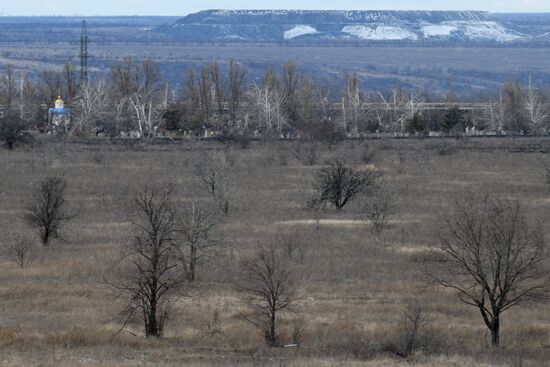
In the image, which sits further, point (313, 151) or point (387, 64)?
point (387, 64)

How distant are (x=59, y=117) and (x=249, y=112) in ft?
37.9

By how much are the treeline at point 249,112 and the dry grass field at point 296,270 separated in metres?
18.7

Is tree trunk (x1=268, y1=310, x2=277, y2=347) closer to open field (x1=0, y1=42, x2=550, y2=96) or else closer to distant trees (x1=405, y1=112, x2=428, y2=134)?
distant trees (x1=405, y1=112, x2=428, y2=134)

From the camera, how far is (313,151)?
4853 centimetres

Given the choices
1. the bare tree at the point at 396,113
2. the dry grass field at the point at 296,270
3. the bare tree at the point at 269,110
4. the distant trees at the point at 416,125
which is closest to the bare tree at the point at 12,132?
the dry grass field at the point at 296,270

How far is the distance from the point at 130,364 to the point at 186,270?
24.3 ft

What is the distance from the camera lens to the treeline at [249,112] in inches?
2539

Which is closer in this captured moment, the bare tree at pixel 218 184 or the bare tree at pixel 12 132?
the bare tree at pixel 218 184

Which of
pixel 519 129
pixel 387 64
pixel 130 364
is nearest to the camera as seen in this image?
pixel 130 364

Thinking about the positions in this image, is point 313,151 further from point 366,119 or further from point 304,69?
point 304,69

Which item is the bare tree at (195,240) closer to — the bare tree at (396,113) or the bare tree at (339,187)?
the bare tree at (339,187)

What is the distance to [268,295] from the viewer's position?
18.5 metres

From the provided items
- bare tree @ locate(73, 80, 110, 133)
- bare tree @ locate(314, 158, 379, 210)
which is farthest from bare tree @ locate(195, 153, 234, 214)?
bare tree @ locate(73, 80, 110, 133)

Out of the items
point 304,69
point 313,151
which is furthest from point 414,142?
point 304,69
